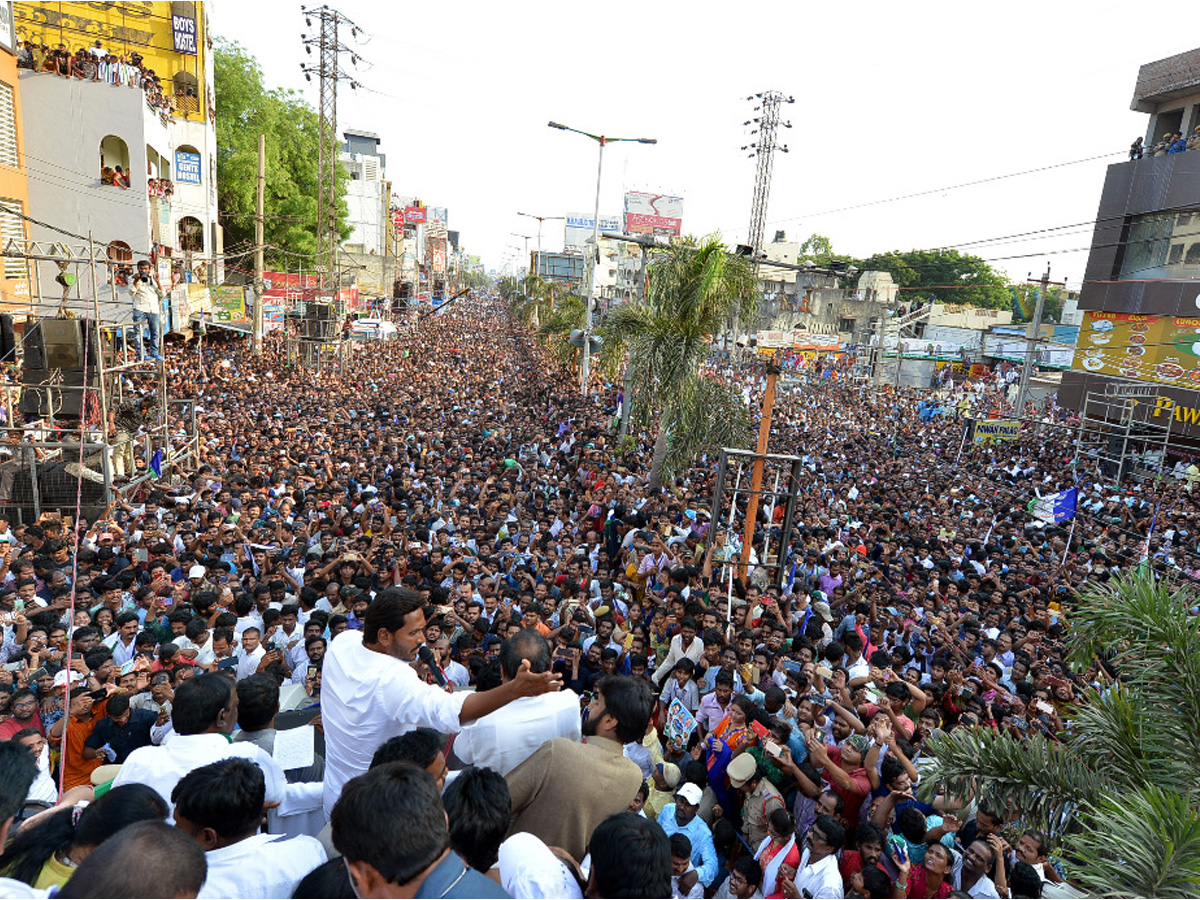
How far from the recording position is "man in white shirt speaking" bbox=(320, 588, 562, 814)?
2.49m

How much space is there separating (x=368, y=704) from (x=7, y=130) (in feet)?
64.5

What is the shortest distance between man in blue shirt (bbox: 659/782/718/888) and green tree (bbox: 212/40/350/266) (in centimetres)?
3397

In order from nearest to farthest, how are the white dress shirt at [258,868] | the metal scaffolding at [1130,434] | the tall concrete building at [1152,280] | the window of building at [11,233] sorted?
the white dress shirt at [258,868]
the window of building at [11,233]
the metal scaffolding at [1130,434]
the tall concrete building at [1152,280]

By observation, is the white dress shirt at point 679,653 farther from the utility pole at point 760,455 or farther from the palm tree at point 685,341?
the palm tree at point 685,341

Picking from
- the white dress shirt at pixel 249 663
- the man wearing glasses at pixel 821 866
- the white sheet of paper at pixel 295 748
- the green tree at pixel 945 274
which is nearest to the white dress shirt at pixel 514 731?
the white sheet of paper at pixel 295 748

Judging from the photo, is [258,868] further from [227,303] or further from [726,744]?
[227,303]

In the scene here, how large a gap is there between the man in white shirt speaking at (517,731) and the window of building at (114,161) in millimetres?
21436

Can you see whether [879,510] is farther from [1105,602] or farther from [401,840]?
[401,840]

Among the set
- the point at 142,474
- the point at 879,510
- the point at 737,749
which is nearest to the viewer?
the point at 737,749

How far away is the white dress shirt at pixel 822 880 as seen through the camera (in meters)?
3.39

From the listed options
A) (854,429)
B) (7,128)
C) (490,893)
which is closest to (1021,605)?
(490,893)

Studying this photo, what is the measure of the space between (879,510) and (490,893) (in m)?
12.2

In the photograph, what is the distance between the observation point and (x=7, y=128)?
15930 mm

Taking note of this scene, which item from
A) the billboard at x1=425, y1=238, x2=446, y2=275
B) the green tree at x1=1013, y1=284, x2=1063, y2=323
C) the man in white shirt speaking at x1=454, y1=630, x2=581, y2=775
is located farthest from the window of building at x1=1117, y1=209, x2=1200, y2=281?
the billboard at x1=425, y1=238, x2=446, y2=275
